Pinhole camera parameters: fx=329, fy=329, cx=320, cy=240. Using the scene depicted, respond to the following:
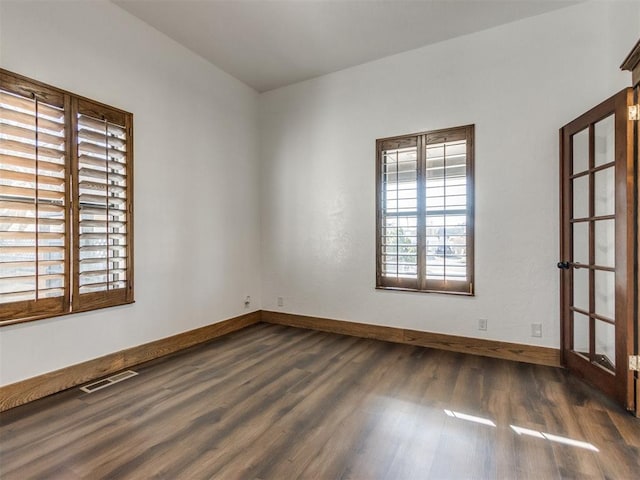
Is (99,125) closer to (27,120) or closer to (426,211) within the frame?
(27,120)

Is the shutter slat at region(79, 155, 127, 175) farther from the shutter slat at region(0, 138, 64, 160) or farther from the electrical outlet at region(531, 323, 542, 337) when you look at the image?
the electrical outlet at region(531, 323, 542, 337)

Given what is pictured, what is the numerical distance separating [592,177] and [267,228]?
3.69 m

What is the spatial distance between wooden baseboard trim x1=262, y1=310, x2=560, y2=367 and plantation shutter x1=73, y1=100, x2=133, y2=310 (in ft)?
7.24


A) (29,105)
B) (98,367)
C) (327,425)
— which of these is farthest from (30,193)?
(327,425)

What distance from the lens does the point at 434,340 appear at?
11.9ft

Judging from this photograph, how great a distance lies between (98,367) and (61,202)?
1.42m

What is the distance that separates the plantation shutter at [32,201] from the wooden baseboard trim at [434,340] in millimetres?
2696

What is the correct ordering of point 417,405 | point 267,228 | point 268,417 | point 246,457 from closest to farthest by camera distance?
point 246,457
point 268,417
point 417,405
point 267,228

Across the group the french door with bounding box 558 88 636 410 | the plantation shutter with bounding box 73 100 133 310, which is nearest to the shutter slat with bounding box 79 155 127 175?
the plantation shutter with bounding box 73 100 133 310

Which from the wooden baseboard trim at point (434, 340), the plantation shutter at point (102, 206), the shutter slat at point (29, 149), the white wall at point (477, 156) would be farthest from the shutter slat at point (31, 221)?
the wooden baseboard trim at point (434, 340)

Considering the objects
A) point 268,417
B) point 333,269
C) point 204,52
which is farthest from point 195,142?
point 268,417

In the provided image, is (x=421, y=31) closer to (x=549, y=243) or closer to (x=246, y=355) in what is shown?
(x=549, y=243)

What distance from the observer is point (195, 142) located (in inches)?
150

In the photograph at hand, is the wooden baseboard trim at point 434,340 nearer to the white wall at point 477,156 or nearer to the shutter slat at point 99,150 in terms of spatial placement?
the white wall at point 477,156
